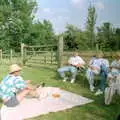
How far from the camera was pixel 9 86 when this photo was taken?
18.4ft

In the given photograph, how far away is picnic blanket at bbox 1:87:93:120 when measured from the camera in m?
5.27

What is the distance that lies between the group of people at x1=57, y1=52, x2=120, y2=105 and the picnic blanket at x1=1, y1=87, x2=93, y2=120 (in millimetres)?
701

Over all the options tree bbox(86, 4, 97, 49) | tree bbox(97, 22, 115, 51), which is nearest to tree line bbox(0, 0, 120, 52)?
tree bbox(97, 22, 115, 51)

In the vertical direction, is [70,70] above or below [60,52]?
below

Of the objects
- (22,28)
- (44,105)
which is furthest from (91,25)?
(44,105)

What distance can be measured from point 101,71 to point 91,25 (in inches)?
725

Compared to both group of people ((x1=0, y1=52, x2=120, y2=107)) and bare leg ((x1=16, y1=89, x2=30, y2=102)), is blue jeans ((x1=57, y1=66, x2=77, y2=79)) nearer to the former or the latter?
group of people ((x1=0, y1=52, x2=120, y2=107))

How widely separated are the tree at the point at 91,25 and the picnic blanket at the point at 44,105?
61.6 ft

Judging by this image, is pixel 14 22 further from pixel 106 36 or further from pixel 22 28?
pixel 106 36

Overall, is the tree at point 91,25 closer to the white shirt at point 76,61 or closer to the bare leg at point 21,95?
the white shirt at point 76,61

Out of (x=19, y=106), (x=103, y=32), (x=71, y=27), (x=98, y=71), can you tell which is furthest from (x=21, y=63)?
(x=71, y=27)

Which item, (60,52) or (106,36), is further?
(106,36)

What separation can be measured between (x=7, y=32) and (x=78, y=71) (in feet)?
86.2

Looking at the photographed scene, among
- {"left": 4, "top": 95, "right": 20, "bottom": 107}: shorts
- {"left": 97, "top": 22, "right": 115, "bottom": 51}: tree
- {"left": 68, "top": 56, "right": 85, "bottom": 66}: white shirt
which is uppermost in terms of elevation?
{"left": 97, "top": 22, "right": 115, "bottom": 51}: tree
